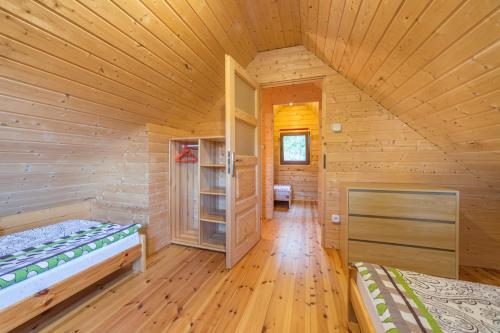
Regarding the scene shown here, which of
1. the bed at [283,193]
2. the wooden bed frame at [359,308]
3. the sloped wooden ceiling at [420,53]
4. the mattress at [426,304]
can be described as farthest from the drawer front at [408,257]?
the bed at [283,193]

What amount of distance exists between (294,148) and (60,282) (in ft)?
17.0

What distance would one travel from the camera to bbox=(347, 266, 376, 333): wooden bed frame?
0.95 metres

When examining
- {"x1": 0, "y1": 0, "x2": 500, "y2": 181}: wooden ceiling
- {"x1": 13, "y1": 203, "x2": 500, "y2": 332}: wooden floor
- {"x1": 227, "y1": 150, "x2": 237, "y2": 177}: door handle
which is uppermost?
{"x1": 0, "y1": 0, "x2": 500, "y2": 181}: wooden ceiling

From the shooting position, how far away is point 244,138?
241cm

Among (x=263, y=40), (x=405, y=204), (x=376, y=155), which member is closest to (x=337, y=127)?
(x=376, y=155)

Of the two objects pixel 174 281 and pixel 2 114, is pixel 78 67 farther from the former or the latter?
pixel 174 281

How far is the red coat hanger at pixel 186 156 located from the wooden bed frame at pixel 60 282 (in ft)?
3.66

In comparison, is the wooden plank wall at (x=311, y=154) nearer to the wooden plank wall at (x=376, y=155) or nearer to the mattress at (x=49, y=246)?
the wooden plank wall at (x=376, y=155)

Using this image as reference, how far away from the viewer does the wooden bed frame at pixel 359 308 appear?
3.11 feet

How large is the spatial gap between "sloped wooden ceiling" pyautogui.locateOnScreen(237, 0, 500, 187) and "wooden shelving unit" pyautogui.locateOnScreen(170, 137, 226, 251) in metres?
1.48

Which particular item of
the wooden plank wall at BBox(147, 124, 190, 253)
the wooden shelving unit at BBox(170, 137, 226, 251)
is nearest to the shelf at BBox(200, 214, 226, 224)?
the wooden shelving unit at BBox(170, 137, 226, 251)

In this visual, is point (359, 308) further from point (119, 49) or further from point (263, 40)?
point (263, 40)

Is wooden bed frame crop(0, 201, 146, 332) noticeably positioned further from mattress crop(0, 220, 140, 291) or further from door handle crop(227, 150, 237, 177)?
door handle crop(227, 150, 237, 177)

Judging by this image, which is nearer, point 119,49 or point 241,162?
point 119,49
